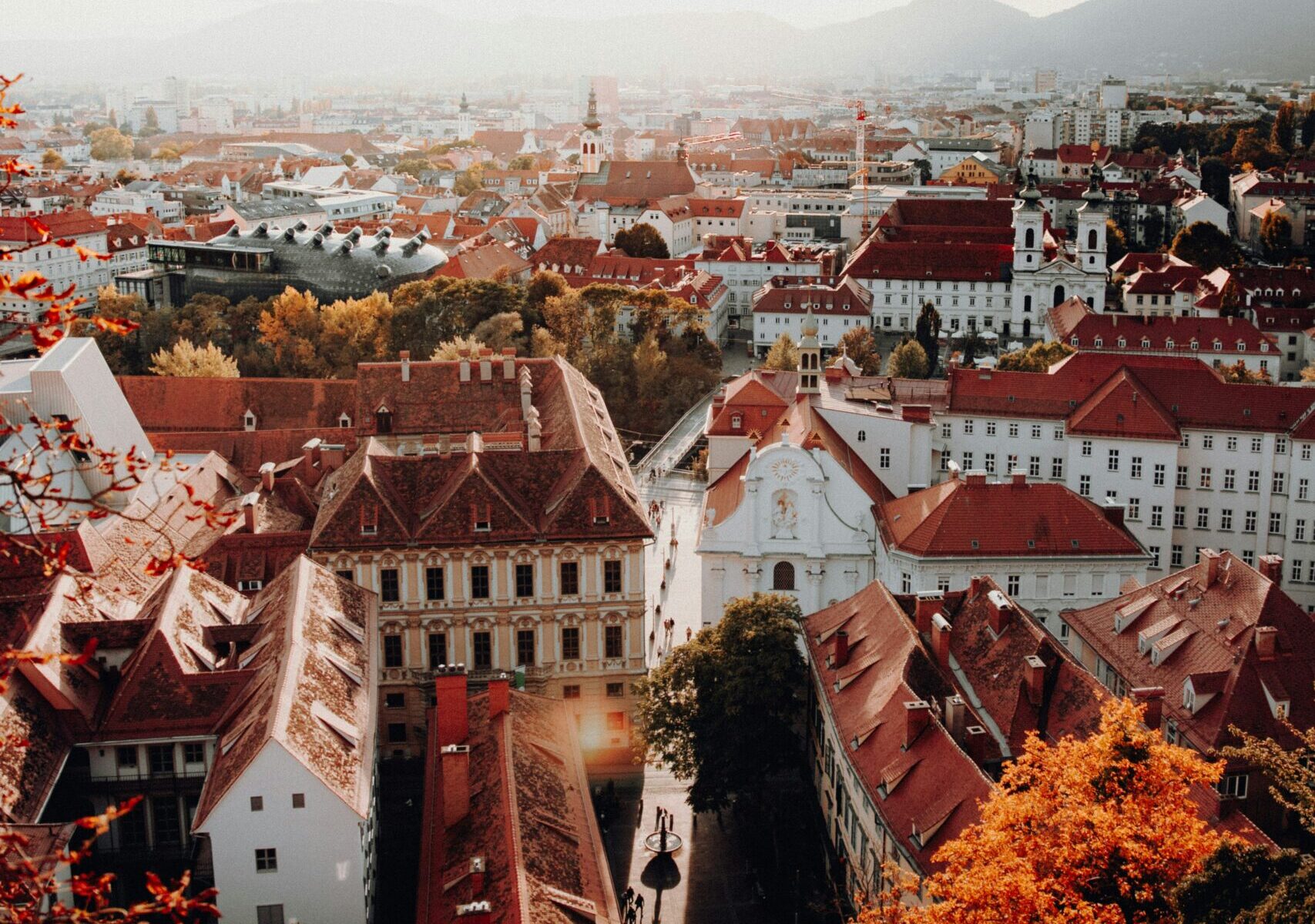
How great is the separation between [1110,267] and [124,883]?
93.5m

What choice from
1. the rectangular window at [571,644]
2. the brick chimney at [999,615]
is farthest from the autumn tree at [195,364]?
the brick chimney at [999,615]

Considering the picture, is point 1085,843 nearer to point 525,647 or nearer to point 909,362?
point 525,647

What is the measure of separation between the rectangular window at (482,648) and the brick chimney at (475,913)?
52.8 feet

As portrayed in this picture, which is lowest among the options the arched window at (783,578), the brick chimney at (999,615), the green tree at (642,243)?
the arched window at (783,578)

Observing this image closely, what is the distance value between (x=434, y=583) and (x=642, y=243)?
7977 cm

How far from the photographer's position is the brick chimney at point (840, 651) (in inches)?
1454

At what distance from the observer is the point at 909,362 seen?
82.8 m

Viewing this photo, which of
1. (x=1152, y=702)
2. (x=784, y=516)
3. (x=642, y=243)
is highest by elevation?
(x=642, y=243)

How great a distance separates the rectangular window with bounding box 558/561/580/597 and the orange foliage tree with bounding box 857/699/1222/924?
64.1 feet

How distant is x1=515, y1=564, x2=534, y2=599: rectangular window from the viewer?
41250 mm

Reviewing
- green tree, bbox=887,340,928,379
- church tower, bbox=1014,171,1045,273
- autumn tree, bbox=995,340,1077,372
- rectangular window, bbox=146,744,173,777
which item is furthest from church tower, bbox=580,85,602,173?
rectangular window, bbox=146,744,173,777

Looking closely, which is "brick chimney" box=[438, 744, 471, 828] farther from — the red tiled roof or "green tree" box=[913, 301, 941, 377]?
"green tree" box=[913, 301, 941, 377]

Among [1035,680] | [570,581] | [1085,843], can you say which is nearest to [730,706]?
[570,581]

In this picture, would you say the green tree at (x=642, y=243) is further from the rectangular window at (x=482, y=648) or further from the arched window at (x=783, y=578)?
the rectangular window at (x=482, y=648)
